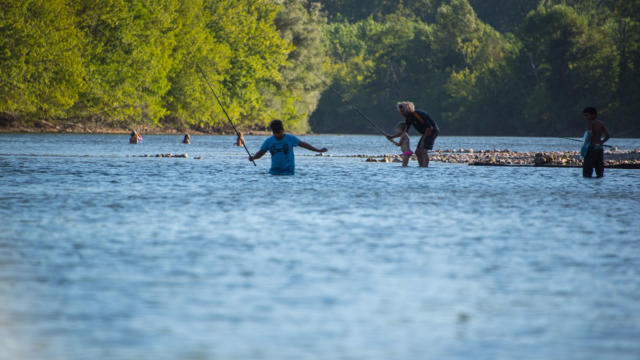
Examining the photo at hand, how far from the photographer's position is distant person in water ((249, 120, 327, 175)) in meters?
18.6

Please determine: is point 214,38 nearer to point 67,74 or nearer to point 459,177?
point 67,74

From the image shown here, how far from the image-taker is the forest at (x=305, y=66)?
188 feet

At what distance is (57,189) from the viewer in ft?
55.1

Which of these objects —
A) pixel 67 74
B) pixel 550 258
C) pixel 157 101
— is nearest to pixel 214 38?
pixel 157 101

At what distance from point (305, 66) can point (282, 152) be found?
213 ft

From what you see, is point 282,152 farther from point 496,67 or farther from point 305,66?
point 496,67

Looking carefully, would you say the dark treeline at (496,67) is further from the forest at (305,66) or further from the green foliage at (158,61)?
the green foliage at (158,61)

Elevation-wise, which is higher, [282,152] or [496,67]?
[496,67]

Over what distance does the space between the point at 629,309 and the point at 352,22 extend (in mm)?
127657

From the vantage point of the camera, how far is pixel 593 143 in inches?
816

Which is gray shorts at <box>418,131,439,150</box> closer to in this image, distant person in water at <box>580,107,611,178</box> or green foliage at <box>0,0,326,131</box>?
distant person in water at <box>580,107,611,178</box>

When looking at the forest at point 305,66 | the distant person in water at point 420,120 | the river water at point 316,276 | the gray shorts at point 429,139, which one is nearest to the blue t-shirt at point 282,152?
the river water at point 316,276

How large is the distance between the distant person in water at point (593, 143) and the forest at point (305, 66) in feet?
70.6

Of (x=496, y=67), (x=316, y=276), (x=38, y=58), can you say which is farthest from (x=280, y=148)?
(x=496, y=67)
